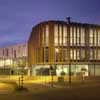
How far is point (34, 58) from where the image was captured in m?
96.1

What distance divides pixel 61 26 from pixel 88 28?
9.91 metres

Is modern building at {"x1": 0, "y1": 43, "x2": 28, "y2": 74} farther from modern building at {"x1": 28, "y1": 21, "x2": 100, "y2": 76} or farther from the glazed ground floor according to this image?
the glazed ground floor

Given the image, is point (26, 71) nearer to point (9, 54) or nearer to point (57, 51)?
point (57, 51)

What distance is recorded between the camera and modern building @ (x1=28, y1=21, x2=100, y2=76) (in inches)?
3366

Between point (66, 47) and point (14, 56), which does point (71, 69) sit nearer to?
point (66, 47)

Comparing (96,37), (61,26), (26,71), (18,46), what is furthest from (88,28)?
(18,46)

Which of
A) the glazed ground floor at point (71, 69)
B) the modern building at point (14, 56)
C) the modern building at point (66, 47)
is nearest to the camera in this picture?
the glazed ground floor at point (71, 69)

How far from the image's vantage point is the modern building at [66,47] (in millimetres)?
85500

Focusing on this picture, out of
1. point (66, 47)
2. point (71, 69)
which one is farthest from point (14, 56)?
point (71, 69)

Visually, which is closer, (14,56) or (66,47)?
(66,47)

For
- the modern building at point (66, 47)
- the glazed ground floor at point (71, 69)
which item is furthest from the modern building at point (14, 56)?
the glazed ground floor at point (71, 69)

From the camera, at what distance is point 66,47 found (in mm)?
87312

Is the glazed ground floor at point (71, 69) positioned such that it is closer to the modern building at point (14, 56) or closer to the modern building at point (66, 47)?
the modern building at point (66, 47)

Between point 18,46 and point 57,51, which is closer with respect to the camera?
point 57,51
